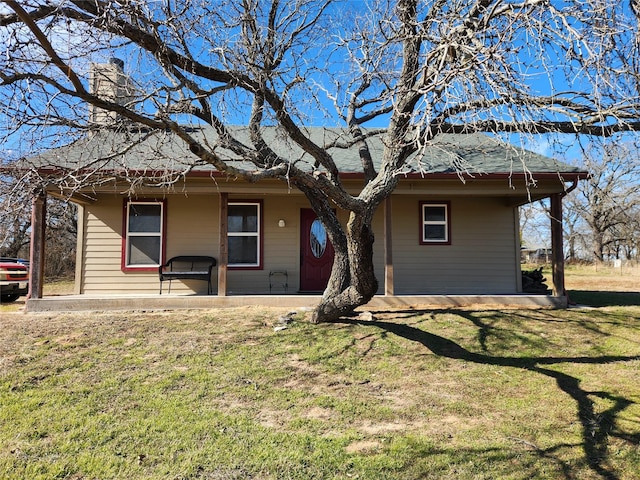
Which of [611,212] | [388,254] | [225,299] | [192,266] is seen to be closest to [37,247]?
[192,266]

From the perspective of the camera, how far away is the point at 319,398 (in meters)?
4.15

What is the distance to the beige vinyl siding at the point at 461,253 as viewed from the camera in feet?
31.7

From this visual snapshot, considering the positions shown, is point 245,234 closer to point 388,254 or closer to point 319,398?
point 388,254

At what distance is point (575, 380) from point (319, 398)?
2.90 m

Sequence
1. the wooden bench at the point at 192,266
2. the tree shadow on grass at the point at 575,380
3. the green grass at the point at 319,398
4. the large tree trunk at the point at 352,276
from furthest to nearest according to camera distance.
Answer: the wooden bench at the point at 192,266
the large tree trunk at the point at 352,276
the tree shadow on grass at the point at 575,380
the green grass at the point at 319,398

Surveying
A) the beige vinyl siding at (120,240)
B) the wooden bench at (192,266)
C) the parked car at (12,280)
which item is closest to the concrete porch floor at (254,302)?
the wooden bench at (192,266)

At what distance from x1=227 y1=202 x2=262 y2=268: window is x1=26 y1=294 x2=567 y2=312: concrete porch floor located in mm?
1679

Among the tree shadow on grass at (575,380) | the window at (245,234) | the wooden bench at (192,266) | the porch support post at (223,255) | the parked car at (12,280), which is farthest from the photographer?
the window at (245,234)

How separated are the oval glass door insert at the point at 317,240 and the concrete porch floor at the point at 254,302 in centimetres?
204

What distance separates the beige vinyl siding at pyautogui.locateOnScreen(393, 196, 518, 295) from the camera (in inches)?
380

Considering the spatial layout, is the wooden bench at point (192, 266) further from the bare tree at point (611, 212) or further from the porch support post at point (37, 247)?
the bare tree at point (611, 212)

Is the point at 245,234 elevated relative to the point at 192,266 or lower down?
elevated

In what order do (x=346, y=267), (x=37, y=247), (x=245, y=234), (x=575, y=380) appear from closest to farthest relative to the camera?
(x=575, y=380), (x=346, y=267), (x=37, y=247), (x=245, y=234)

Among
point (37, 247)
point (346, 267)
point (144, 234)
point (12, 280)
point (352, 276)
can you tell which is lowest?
point (12, 280)
